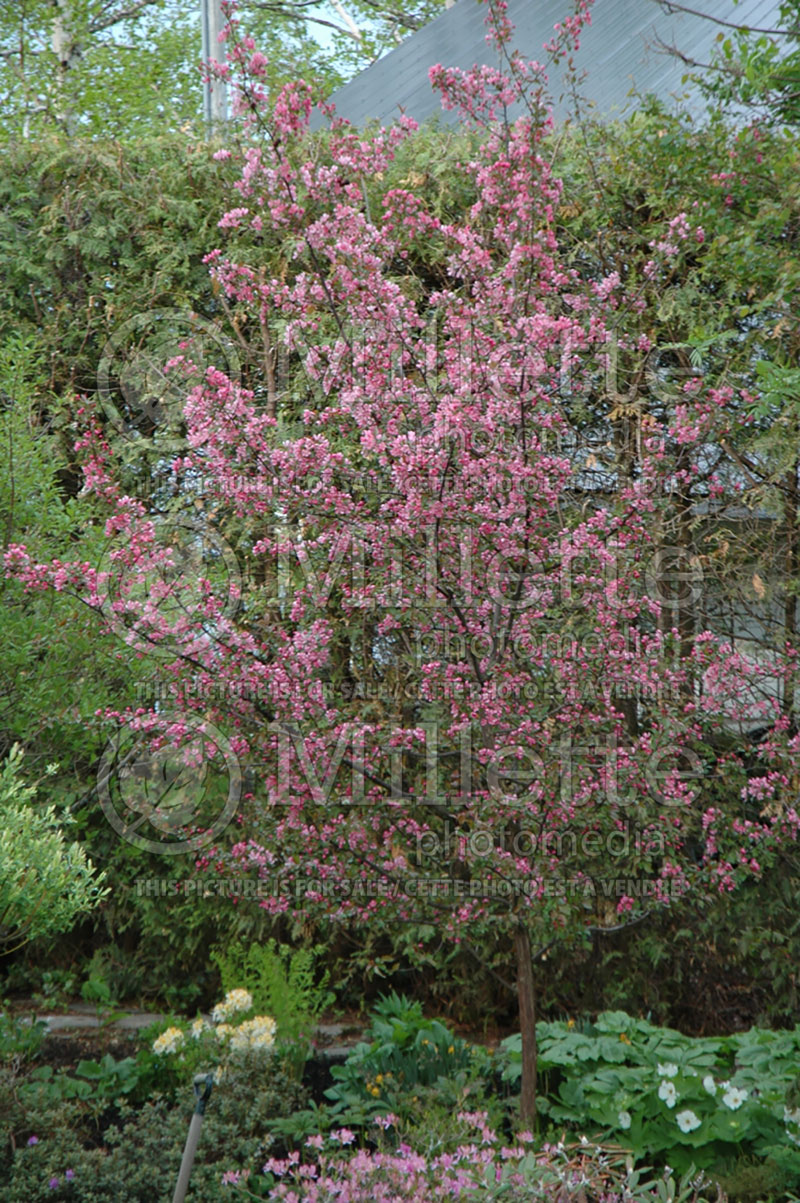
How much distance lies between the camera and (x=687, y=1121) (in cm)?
279

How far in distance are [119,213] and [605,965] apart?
4.19 meters

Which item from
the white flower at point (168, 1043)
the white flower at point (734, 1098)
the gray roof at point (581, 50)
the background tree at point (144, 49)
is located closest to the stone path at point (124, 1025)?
the white flower at point (168, 1043)

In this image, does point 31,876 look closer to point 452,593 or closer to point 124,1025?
point 452,593

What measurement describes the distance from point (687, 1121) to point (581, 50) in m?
5.77

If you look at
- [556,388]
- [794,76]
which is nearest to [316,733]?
[556,388]

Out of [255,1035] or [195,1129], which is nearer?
[195,1129]

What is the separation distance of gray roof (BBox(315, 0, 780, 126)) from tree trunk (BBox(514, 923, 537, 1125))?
4.45m

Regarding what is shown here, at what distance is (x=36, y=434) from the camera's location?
15.3ft

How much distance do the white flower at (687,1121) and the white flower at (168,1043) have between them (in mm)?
1550

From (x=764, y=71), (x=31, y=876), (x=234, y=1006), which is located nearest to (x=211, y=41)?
(x=764, y=71)

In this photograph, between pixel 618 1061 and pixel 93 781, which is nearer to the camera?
pixel 618 1061

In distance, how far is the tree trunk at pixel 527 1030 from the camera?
114 inches

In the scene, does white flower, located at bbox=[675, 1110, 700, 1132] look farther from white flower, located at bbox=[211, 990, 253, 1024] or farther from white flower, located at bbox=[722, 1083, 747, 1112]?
white flower, located at bbox=[211, 990, 253, 1024]

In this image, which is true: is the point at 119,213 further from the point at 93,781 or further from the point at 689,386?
the point at 689,386
